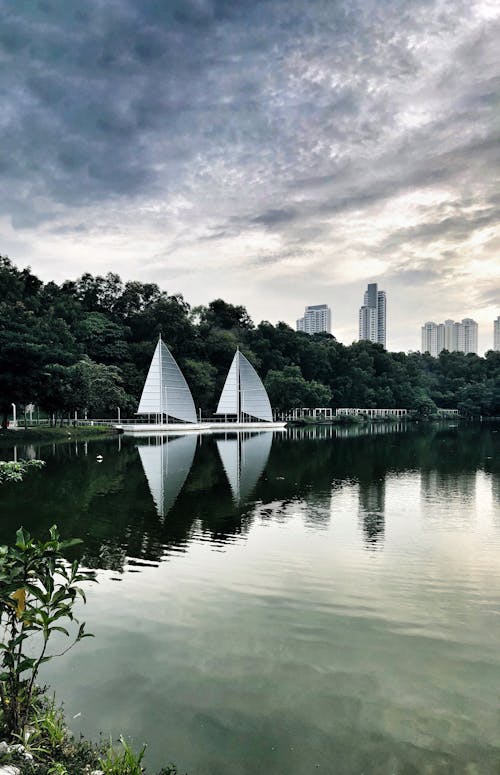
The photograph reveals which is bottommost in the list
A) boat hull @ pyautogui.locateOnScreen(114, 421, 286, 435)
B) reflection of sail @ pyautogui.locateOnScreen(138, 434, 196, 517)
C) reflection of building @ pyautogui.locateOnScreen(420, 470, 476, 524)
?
reflection of building @ pyautogui.locateOnScreen(420, 470, 476, 524)

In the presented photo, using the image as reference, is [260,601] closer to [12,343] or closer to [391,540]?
[391,540]

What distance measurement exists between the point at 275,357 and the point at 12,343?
175 feet

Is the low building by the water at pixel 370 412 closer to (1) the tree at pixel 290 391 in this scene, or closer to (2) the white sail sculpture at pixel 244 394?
(1) the tree at pixel 290 391

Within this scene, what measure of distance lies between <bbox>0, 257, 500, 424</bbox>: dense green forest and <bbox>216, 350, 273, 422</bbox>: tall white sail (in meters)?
6.28

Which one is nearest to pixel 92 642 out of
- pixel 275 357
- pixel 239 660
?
Answer: pixel 239 660

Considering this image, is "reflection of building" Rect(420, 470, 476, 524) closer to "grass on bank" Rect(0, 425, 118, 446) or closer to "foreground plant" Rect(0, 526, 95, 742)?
"foreground plant" Rect(0, 526, 95, 742)

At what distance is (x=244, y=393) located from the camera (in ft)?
216

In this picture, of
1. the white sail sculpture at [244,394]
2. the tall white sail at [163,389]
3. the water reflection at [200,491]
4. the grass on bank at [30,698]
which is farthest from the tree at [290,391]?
the grass on bank at [30,698]

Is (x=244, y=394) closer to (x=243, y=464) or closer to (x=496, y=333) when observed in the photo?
(x=243, y=464)

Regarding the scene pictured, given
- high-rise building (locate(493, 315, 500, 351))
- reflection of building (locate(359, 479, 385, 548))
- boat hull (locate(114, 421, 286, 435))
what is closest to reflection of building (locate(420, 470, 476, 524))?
reflection of building (locate(359, 479, 385, 548))

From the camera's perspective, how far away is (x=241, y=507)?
1744 cm

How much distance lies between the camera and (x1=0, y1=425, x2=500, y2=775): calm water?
17.1 feet

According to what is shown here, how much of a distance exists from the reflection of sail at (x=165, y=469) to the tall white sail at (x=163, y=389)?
1528 cm

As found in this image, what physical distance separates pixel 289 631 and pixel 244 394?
5827 cm
